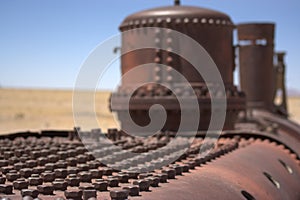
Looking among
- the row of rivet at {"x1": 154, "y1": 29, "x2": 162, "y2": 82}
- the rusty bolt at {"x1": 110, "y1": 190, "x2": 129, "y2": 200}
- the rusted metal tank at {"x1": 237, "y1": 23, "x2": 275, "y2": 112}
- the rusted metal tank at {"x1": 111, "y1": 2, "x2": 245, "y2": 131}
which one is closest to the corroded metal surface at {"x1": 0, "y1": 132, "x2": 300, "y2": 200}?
the rusty bolt at {"x1": 110, "y1": 190, "x2": 129, "y2": 200}

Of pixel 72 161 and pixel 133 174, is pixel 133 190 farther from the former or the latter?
pixel 72 161

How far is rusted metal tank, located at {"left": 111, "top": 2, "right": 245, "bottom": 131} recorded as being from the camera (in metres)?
7.72

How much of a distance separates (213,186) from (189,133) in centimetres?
387

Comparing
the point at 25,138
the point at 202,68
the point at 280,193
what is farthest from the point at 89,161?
the point at 202,68

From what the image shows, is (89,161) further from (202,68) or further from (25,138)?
(202,68)

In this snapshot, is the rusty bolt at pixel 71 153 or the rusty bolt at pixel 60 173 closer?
the rusty bolt at pixel 60 173

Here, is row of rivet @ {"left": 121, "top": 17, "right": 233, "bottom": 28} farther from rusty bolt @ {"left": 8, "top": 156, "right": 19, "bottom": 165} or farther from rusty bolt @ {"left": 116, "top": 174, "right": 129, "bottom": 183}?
rusty bolt @ {"left": 116, "top": 174, "right": 129, "bottom": 183}

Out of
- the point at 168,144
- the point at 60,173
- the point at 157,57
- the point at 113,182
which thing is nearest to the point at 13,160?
the point at 60,173

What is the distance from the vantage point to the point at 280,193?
16.3ft

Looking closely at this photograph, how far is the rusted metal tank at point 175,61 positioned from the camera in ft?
25.3

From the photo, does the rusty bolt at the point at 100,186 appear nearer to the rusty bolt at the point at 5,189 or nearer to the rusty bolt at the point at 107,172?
the rusty bolt at the point at 5,189

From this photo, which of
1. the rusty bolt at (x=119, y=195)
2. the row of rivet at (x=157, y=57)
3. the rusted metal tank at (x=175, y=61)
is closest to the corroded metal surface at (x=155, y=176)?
the rusty bolt at (x=119, y=195)

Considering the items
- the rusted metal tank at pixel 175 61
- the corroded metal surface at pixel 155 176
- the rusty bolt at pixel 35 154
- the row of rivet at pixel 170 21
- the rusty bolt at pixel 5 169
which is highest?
the row of rivet at pixel 170 21

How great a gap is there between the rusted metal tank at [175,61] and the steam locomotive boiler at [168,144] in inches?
0.6
